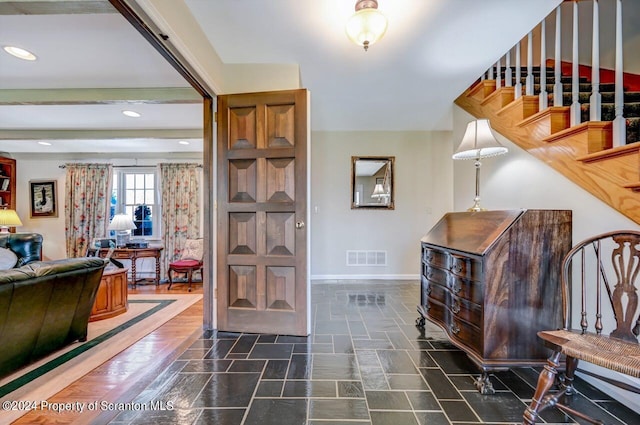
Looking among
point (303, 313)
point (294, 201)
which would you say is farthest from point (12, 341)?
point (294, 201)

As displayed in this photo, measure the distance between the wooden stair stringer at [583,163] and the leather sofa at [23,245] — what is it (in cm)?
569

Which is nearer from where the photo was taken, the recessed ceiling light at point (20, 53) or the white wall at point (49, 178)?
the recessed ceiling light at point (20, 53)

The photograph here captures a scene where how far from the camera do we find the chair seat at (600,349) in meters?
1.06

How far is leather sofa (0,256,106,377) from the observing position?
1.76 m

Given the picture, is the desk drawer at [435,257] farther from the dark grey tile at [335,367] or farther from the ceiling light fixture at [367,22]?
the ceiling light fixture at [367,22]

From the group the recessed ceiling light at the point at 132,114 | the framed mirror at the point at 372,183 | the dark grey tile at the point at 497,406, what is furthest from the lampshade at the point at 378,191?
the recessed ceiling light at the point at 132,114

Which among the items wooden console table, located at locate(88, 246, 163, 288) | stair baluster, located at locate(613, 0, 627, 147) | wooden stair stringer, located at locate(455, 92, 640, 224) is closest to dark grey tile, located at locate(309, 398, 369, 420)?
wooden stair stringer, located at locate(455, 92, 640, 224)

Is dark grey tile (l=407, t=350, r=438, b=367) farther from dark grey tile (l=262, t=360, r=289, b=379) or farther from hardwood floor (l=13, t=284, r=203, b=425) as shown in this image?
hardwood floor (l=13, t=284, r=203, b=425)

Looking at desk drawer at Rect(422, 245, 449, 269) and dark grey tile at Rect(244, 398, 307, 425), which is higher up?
desk drawer at Rect(422, 245, 449, 269)

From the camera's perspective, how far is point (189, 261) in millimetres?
4438

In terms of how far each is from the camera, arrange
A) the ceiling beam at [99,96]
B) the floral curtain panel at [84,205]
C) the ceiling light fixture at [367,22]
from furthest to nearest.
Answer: the floral curtain panel at [84,205] → the ceiling beam at [99,96] → the ceiling light fixture at [367,22]

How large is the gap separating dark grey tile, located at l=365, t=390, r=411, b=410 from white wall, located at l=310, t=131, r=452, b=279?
273 centimetres

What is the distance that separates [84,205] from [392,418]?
6.07 metres

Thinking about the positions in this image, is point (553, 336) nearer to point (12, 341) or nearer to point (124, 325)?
point (12, 341)
